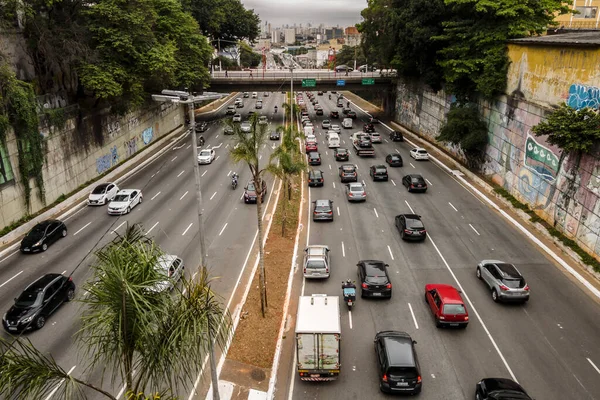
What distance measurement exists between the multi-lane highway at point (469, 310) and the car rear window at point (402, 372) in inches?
45.9

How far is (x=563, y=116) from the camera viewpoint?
2861 cm

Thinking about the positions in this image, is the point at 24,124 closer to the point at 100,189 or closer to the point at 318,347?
the point at 100,189

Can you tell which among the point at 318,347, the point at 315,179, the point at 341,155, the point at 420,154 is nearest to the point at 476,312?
the point at 318,347

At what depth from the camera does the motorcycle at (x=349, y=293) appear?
23.5m

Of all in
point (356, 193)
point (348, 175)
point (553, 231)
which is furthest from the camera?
point (348, 175)

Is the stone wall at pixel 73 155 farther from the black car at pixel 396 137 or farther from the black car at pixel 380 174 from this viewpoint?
the black car at pixel 396 137

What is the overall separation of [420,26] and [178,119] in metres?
40.8

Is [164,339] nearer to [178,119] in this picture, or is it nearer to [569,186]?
[569,186]

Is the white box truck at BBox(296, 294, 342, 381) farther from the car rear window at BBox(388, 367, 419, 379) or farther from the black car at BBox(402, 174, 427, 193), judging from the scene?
the black car at BBox(402, 174, 427, 193)

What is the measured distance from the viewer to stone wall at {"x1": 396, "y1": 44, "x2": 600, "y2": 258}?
28328 millimetres

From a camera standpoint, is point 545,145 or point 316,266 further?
point 545,145

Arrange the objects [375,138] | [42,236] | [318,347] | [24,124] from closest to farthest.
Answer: [318,347], [42,236], [24,124], [375,138]

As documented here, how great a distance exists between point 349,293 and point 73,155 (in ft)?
103

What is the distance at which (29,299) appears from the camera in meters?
22.1
